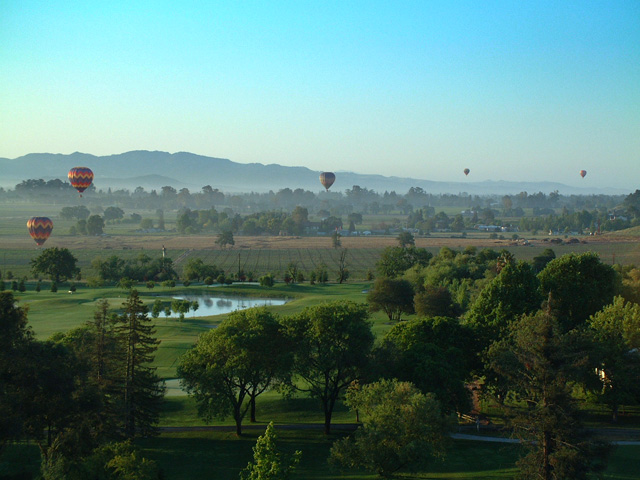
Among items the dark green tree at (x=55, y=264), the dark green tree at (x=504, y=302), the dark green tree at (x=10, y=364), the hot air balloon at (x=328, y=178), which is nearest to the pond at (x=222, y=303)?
the dark green tree at (x=55, y=264)

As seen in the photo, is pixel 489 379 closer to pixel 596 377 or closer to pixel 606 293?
pixel 596 377

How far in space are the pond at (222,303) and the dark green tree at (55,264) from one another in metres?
16.0

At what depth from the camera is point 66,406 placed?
20.3 m

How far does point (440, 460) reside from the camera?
23656 millimetres

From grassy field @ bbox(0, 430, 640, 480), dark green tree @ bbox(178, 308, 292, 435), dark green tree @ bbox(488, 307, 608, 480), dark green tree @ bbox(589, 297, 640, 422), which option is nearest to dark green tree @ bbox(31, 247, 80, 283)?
dark green tree @ bbox(178, 308, 292, 435)

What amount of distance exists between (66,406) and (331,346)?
1069cm

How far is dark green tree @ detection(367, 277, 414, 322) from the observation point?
167 feet

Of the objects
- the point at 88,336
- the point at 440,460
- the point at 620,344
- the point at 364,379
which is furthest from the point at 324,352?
the point at 620,344

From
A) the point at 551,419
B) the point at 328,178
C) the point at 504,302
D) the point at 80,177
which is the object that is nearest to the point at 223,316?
the point at 504,302

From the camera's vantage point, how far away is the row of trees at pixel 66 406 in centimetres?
1847

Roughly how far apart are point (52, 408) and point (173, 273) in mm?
56041

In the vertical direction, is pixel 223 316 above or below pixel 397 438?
below

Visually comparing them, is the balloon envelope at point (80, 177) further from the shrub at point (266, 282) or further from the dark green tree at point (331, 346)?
the dark green tree at point (331, 346)

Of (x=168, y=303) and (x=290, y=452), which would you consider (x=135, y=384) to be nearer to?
(x=290, y=452)
